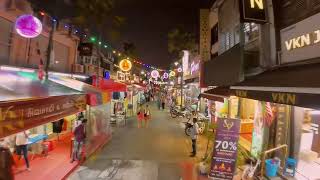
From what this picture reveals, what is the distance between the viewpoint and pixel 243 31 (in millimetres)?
14305

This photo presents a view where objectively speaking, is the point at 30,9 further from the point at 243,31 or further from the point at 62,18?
the point at 243,31

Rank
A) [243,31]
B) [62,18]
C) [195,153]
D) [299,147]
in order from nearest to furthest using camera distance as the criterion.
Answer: [299,147] < [243,31] < [195,153] < [62,18]

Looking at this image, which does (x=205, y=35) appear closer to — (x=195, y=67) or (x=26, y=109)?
(x=195, y=67)

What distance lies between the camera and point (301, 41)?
8.62 metres

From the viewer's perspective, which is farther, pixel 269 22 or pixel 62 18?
pixel 62 18

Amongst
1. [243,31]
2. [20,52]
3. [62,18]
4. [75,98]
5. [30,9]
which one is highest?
[62,18]

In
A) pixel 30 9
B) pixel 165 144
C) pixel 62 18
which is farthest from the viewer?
pixel 62 18

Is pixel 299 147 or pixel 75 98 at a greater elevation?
pixel 75 98

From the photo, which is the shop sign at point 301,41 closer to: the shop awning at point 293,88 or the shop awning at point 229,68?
the shop awning at point 293,88

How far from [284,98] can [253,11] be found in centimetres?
436

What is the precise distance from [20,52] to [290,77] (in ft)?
40.5

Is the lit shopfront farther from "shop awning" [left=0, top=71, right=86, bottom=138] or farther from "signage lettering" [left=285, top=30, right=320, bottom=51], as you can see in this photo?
"signage lettering" [left=285, top=30, right=320, bottom=51]

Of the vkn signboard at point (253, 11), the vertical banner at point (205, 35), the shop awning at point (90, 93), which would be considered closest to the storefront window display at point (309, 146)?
the vkn signboard at point (253, 11)

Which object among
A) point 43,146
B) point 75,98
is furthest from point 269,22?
point 43,146
